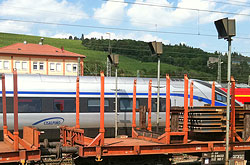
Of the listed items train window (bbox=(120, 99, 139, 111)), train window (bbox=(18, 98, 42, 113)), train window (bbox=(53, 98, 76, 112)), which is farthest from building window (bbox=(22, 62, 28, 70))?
train window (bbox=(18, 98, 42, 113))

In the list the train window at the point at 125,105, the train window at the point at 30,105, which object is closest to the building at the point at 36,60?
the train window at the point at 125,105

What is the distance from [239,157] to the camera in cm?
952

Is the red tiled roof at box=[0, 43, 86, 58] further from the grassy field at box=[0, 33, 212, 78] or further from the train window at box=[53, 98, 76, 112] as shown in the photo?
the train window at box=[53, 98, 76, 112]

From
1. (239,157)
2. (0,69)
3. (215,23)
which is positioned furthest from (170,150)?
(0,69)

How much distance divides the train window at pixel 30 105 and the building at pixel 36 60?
52.5 meters

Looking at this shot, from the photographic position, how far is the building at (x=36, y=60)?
67688 mm

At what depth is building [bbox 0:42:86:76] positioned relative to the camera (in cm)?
6769

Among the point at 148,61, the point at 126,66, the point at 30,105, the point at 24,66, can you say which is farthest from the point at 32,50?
the point at 30,105

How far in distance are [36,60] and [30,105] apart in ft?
187

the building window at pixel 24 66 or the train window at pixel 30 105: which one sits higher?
the building window at pixel 24 66

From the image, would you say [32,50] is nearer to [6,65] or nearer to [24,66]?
[24,66]

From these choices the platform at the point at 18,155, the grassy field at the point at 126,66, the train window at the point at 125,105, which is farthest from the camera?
the grassy field at the point at 126,66

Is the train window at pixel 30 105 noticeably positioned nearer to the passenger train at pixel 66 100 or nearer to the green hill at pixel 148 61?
the passenger train at pixel 66 100

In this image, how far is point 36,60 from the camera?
69.5 meters
